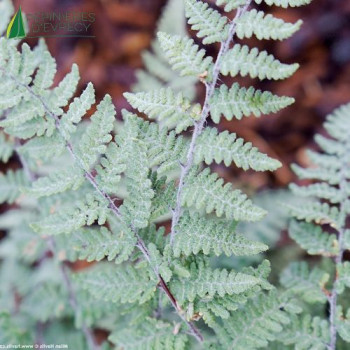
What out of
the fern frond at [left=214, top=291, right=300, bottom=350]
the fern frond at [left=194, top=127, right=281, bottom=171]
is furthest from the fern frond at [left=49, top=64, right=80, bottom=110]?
the fern frond at [left=214, top=291, right=300, bottom=350]

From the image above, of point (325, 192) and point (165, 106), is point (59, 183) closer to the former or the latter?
point (165, 106)

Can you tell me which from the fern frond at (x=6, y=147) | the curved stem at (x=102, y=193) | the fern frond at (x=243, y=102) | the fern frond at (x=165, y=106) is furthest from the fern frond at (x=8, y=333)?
the fern frond at (x=243, y=102)

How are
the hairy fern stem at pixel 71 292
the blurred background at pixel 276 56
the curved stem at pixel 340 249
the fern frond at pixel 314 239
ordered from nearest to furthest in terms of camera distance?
the curved stem at pixel 340 249
the fern frond at pixel 314 239
the hairy fern stem at pixel 71 292
the blurred background at pixel 276 56

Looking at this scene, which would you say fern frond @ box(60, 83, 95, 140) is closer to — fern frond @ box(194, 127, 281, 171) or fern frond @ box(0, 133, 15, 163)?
fern frond @ box(194, 127, 281, 171)

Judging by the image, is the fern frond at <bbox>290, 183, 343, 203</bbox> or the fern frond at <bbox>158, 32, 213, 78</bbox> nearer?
the fern frond at <bbox>158, 32, 213, 78</bbox>

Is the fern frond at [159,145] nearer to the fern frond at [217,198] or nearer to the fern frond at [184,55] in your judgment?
the fern frond at [217,198]

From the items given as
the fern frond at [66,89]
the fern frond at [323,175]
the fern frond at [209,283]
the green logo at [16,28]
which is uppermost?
the green logo at [16,28]
